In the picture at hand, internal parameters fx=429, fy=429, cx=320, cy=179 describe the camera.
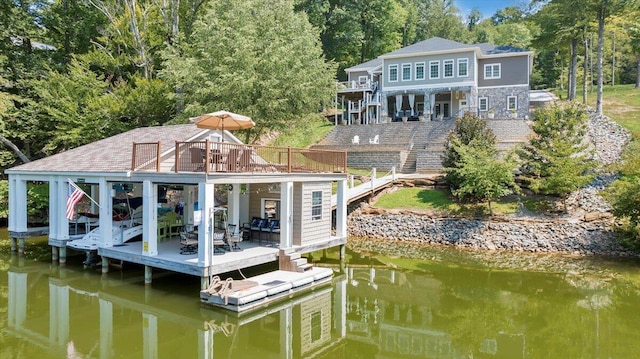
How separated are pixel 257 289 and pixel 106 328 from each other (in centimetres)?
361

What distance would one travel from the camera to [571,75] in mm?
35031

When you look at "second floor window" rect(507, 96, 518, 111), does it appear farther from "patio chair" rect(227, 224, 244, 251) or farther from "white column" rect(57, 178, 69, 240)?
"white column" rect(57, 178, 69, 240)

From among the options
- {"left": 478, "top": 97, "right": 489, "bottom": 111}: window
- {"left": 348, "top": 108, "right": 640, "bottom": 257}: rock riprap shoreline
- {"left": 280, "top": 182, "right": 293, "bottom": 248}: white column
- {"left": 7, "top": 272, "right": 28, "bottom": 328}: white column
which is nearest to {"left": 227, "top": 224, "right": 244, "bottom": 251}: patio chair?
{"left": 280, "top": 182, "right": 293, "bottom": 248}: white column

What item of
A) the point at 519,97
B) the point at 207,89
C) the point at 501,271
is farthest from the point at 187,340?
the point at 519,97

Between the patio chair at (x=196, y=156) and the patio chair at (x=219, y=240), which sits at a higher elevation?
the patio chair at (x=196, y=156)

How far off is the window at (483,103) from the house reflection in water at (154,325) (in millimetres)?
28323

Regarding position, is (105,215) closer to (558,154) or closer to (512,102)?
(558,154)

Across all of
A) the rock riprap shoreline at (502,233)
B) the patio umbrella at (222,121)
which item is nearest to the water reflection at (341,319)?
the rock riprap shoreline at (502,233)

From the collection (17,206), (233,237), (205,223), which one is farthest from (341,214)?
(17,206)

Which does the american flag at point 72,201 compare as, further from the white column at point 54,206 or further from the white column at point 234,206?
the white column at point 234,206

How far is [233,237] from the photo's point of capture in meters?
13.7

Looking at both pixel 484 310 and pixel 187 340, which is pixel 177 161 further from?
pixel 484 310

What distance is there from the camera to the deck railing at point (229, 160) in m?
12.3

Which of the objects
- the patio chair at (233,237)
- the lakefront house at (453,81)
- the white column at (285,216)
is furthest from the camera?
the lakefront house at (453,81)
